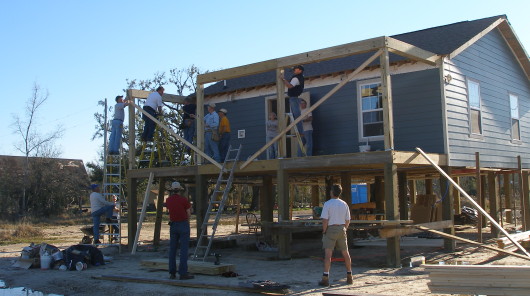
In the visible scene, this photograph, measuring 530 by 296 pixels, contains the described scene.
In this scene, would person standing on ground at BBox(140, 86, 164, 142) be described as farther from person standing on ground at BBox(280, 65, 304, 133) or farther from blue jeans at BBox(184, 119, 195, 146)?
person standing on ground at BBox(280, 65, 304, 133)

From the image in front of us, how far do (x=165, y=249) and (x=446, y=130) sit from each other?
873 cm

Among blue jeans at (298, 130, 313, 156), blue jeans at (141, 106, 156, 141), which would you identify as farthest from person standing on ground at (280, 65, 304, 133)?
blue jeans at (141, 106, 156, 141)

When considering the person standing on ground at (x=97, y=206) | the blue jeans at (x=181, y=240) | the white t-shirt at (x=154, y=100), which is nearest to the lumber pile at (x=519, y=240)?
the blue jeans at (x=181, y=240)

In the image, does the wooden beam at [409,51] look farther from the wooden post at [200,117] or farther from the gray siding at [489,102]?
the wooden post at [200,117]

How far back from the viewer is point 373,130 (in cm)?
1403

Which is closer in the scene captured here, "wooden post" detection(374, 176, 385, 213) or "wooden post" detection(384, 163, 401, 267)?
"wooden post" detection(384, 163, 401, 267)

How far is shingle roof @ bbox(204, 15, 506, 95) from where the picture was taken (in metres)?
14.2

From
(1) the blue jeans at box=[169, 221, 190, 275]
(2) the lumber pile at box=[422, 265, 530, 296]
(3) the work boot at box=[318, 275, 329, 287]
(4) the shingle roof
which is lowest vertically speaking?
(3) the work boot at box=[318, 275, 329, 287]

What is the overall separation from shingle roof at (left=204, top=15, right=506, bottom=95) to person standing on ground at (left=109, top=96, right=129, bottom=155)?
3.35 meters

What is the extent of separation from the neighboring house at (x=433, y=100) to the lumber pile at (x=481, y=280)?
19.8 feet

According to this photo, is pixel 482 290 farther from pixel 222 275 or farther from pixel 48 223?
pixel 48 223

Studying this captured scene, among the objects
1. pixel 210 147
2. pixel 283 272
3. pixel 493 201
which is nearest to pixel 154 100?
pixel 210 147

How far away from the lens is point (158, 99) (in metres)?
15.4

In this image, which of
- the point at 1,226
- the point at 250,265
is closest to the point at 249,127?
the point at 250,265
